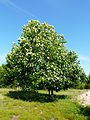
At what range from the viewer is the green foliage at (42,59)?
2692cm

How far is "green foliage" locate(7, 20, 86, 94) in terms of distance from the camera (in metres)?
26.9

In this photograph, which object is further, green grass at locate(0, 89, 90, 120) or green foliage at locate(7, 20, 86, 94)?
green foliage at locate(7, 20, 86, 94)

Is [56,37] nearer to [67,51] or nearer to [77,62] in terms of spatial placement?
[67,51]

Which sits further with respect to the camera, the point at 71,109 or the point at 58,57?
the point at 58,57

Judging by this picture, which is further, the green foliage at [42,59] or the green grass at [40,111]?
the green foliage at [42,59]

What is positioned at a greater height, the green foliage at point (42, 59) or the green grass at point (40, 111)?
the green foliage at point (42, 59)

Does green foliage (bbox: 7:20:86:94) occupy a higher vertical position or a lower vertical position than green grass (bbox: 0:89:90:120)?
higher

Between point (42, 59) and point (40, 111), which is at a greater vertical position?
point (42, 59)

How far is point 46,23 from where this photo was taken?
98.0 ft

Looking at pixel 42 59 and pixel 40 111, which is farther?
pixel 42 59

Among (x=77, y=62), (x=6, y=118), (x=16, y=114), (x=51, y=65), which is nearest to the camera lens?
(x=6, y=118)

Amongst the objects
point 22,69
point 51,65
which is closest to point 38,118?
point 51,65

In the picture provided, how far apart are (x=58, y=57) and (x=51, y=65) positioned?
1.36m

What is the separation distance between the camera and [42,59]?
89.7 ft
